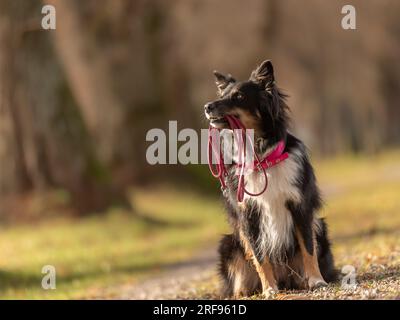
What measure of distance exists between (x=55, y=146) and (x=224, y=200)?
429 inches

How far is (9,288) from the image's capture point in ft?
40.1

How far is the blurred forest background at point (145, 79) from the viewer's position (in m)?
19.3

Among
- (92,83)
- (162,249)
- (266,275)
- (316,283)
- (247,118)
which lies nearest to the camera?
(247,118)

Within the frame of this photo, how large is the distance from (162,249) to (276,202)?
8.48 meters

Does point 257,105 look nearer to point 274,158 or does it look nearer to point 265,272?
point 274,158

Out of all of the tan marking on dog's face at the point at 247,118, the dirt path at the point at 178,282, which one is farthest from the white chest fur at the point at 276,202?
the dirt path at the point at 178,282

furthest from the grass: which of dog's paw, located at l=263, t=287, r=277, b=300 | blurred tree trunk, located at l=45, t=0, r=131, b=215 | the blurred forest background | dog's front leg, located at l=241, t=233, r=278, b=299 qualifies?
blurred tree trunk, located at l=45, t=0, r=131, b=215

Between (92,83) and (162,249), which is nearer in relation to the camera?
(162,249)

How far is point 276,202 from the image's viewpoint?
8.52m

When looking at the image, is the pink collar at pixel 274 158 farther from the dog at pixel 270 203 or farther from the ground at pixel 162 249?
the ground at pixel 162 249

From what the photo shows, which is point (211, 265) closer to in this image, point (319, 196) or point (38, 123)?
point (319, 196)

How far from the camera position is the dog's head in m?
8.40

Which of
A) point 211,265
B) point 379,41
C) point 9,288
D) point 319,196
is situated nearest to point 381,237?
point 211,265

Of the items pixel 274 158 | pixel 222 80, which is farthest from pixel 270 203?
pixel 222 80
